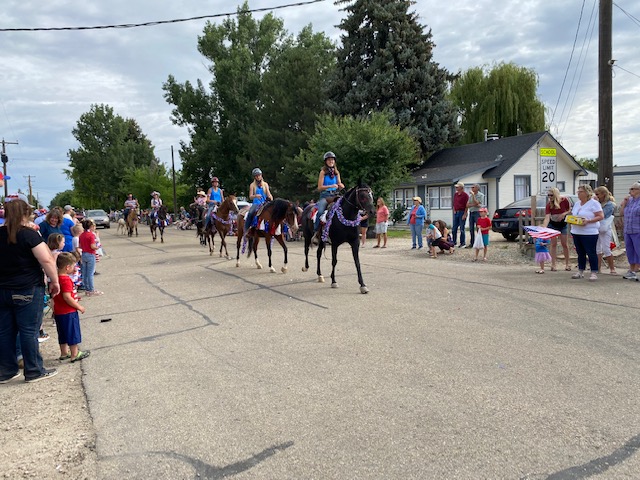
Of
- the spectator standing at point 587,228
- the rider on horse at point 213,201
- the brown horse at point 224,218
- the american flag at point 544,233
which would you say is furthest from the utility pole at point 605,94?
the rider on horse at point 213,201

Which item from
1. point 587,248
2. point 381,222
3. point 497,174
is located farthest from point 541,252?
point 497,174

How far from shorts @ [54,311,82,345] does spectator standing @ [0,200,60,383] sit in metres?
0.44

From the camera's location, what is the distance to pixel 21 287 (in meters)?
5.03

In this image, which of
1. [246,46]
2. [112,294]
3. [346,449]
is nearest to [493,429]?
[346,449]

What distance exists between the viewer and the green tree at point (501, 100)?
39.6m

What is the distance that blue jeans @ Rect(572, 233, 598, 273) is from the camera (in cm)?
991

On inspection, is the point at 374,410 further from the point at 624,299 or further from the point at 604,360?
the point at 624,299

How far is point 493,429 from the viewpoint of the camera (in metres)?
3.68

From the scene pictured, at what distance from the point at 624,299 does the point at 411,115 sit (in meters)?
28.8

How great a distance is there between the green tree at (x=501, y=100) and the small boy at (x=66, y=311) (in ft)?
124

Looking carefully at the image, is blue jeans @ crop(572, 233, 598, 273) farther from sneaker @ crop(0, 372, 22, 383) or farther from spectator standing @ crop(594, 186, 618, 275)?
sneaker @ crop(0, 372, 22, 383)

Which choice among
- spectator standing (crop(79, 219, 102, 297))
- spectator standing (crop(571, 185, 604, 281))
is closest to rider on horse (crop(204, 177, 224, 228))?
spectator standing (crop(79, 219, 102, 297))

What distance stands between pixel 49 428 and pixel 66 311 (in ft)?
6.48

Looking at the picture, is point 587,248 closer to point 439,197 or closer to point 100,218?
point 439,197
